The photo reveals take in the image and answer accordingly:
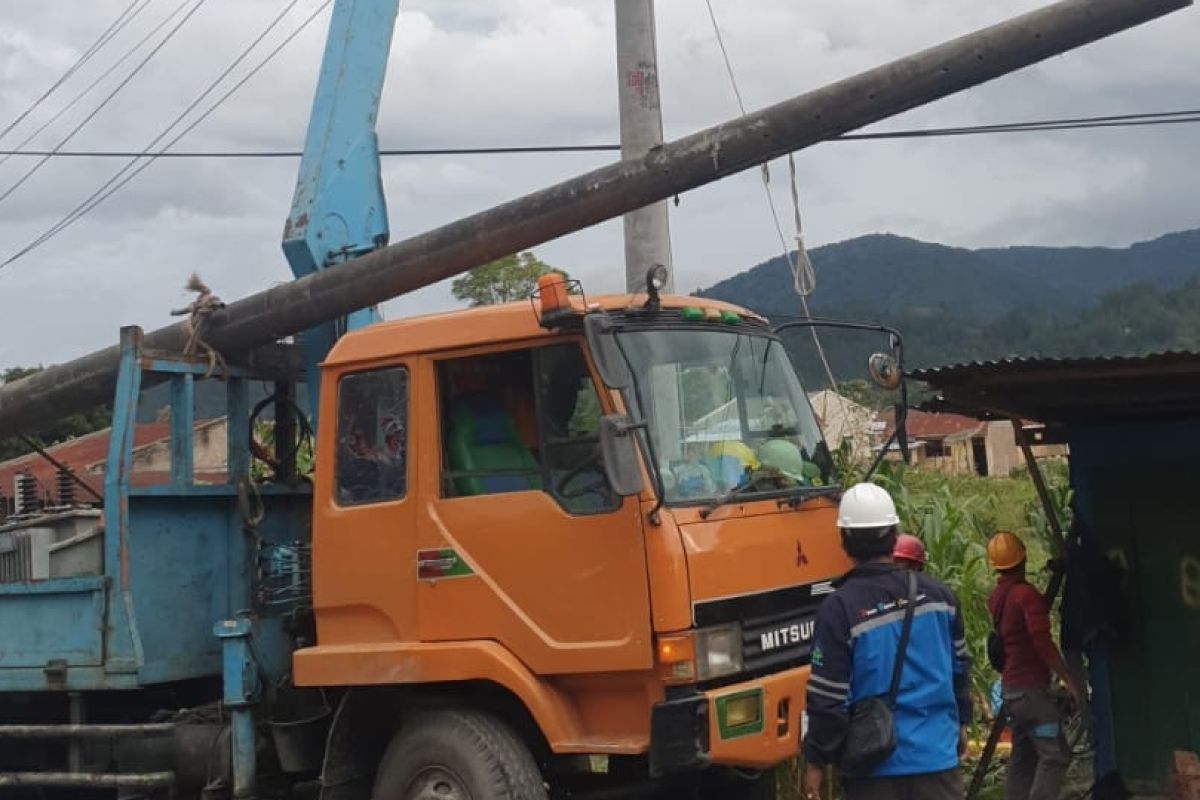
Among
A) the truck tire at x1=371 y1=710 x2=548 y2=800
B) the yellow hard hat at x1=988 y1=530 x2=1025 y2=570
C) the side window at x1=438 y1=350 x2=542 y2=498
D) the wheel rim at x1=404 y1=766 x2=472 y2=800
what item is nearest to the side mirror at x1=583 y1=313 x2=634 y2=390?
the side window at x1=438 y1=350 x2=542 y2=498

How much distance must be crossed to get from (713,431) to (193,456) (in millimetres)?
2957

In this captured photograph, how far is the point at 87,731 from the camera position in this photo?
6.82m

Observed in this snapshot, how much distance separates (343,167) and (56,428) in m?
4.86

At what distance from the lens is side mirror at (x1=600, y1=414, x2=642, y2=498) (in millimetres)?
4930

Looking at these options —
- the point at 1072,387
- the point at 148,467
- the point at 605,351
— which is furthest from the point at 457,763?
the point at 1072,387

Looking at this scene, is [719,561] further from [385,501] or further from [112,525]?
[112,525]

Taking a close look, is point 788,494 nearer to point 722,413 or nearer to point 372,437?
point 722,413

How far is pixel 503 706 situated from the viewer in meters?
5.80

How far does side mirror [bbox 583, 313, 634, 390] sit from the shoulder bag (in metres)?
1.36

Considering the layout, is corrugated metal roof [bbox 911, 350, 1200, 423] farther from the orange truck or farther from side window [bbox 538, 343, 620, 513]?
side window [bbox 538, 343, 620, 513]

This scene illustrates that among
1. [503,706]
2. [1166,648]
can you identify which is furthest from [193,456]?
[1166,648]

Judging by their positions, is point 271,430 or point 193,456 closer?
point 193,456

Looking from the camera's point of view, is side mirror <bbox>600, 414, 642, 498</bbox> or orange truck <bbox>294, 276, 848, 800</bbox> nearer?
side mirror <bbox>600, 414, 642, 498</bbox>

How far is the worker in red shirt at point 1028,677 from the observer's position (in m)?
6.66
